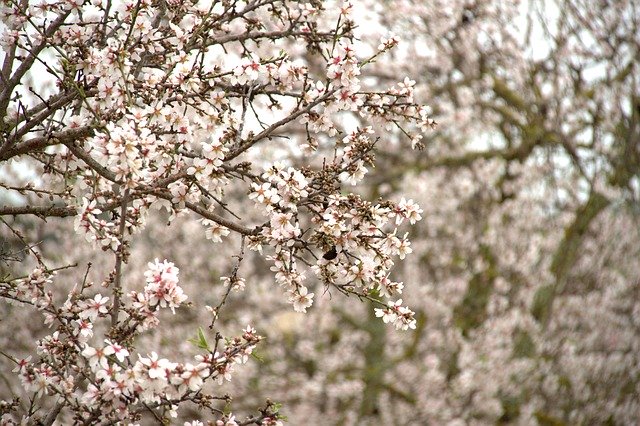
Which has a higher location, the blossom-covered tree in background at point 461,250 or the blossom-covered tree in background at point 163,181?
the blossom-covered tree in background at point 461,250

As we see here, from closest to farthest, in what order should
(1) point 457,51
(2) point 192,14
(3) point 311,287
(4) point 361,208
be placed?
1. (4) point 361,208
2. (2) point 192,14
3. (1) point 457,51
4. (3) point 311,287

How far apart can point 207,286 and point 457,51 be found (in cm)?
491

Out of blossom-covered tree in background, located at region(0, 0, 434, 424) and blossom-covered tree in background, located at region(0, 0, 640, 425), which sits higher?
blossom-covered tree in background, located at region(0, 0, 640, 425)

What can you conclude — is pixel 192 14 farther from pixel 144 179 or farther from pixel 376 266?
pixel 376 266

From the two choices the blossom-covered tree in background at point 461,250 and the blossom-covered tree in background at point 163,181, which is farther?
the blossom-covered tree in background at point 461,250

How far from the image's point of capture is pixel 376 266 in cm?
277

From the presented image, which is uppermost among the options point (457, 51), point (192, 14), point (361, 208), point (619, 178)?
point (457, 51)

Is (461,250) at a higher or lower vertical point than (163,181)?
higher

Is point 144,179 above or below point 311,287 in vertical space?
below

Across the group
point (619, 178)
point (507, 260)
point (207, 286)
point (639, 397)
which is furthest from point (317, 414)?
point (619, 178)

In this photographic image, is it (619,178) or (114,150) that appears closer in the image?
(114,150)

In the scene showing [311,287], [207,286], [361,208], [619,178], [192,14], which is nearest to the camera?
[361,208]

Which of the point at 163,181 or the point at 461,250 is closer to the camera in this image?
the point at 163,181

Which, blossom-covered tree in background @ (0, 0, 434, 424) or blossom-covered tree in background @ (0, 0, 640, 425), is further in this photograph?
blossom-covered tree in background @ (0, 0, 640, 425)
